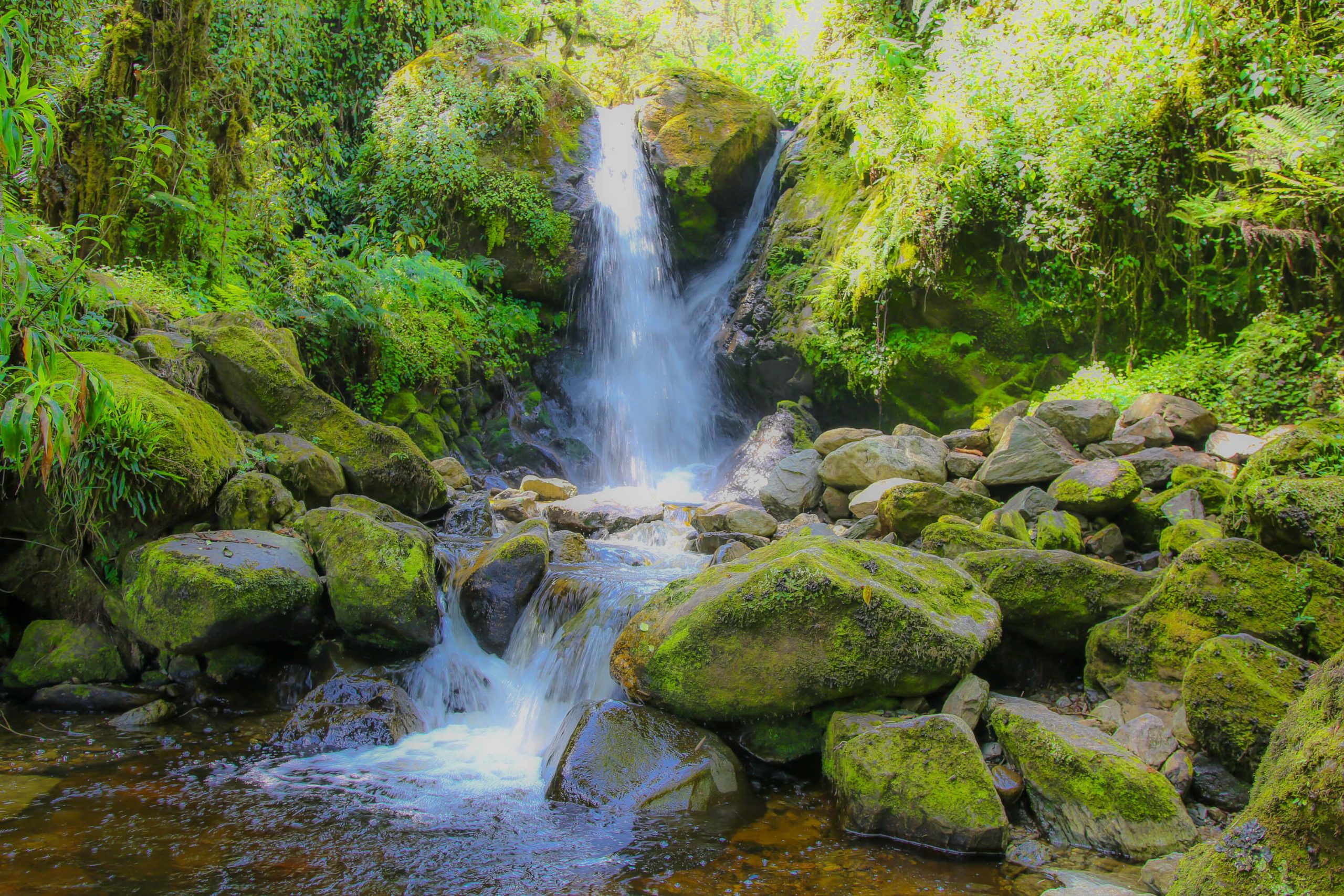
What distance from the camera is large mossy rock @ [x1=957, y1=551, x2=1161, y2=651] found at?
415 centimetres

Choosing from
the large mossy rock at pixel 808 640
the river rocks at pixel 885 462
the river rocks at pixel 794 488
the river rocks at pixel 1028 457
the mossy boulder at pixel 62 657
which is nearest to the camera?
the large mossy rock at pixel 808 640

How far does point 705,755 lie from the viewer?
12.2 ft

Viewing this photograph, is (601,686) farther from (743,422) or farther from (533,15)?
(533,15)

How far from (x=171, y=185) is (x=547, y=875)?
26.6 ft

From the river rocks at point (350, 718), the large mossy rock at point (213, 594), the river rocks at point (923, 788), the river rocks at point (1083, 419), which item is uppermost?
the river rocks at point (1083, 419)

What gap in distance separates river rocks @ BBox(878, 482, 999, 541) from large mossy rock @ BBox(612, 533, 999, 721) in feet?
6.17

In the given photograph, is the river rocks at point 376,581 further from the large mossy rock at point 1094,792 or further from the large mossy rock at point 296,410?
the large mossy rock at point 1094,792

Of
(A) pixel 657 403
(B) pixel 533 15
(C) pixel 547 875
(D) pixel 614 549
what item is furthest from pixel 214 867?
(B) pixel 533 15

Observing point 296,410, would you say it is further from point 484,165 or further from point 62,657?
point 484,165

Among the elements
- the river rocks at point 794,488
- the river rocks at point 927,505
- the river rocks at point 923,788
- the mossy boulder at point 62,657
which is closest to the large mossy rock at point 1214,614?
the river rocks at point 923,788

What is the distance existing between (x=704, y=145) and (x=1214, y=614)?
11761 millimetres

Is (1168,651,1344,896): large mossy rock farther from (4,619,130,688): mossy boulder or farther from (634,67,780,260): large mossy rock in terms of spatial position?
(634,67,780,260): large mossy rock

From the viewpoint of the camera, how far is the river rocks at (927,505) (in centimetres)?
602

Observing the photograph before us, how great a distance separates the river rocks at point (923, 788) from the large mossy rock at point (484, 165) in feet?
35.9
